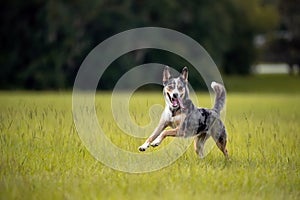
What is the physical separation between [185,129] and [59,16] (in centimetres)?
3126

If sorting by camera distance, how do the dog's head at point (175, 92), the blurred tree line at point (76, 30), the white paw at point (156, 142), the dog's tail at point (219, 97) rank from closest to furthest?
the white paw at point (156, 142) → the dog's head at point (175, 92) → the dog's tail at point (219, 97) → the blurred tree line at point (76, 30)

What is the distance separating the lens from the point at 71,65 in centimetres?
4172

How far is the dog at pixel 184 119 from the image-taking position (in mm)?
8422

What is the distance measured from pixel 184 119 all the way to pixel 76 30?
3294 cm

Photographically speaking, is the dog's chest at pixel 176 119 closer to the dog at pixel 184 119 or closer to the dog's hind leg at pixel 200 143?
the dog at pixel 184 119

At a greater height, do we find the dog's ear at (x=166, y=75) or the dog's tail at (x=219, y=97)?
the dog's ear at (x=166, y=75)

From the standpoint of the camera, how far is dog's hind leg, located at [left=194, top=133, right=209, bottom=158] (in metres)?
8.62

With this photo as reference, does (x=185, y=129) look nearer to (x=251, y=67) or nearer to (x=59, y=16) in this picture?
(x=59, y=16)

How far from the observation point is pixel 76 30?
40.5 metres

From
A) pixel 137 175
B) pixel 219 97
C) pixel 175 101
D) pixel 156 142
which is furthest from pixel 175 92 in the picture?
pixel 137 175

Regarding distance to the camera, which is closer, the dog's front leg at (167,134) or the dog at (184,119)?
the dog's front leg at (167,134)

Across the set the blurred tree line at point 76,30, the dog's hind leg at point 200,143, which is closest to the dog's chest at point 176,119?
the dog's hind leg at point 200,143

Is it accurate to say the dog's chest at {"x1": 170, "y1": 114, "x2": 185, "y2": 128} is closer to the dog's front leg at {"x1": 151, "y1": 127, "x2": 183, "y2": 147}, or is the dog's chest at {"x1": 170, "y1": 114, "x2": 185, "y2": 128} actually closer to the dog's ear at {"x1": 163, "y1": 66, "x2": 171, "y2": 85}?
the dog's front leg at {"x1": 151, "y1": 127, "x2": 183, "y2": 147}

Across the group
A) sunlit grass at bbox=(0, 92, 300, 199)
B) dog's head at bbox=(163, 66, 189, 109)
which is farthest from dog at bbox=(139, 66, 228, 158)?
sunlit grass at bbox=(0, 92, 300, 199)
